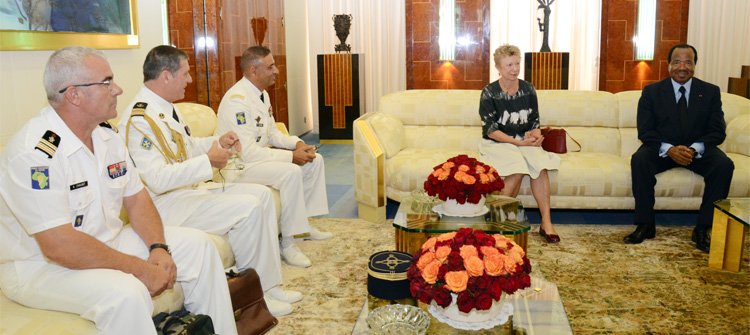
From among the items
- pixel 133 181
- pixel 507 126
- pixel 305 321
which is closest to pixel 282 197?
pixel 305 321

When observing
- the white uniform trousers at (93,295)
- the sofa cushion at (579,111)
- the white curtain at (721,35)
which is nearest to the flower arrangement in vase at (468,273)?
the white uniform trousers at (93,295)

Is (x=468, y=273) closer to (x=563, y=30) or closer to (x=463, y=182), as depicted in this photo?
(x=463, y=182)

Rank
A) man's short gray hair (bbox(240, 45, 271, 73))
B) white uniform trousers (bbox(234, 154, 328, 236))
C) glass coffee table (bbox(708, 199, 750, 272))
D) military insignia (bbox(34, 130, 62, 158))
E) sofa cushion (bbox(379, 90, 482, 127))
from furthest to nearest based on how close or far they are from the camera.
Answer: sofa cushion (bbox(379, 90, 482, 127)), man's short gray hair (bbox(240, 45, 271, 73)), white uniform trousers (bbox(234, 154, 328, 236)), glass coffee table (bbox(708, 199, 750, 272)), military insignia (bbox(34, 130, 62, 158))

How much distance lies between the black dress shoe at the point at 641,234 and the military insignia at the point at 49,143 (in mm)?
3086

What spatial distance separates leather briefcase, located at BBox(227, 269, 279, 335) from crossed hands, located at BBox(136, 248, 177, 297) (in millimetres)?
330

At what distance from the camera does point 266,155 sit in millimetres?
3602

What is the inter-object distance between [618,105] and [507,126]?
106 centimetres

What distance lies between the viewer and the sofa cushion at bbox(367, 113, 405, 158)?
424cm

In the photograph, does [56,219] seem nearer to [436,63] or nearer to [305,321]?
[305,321]

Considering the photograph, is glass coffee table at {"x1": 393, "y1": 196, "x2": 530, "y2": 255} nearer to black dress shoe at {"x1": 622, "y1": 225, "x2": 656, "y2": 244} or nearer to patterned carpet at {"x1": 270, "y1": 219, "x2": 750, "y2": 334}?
patterned carpet at {"x1": 270, "y1": 219, "x2": 750, "y2": 334}

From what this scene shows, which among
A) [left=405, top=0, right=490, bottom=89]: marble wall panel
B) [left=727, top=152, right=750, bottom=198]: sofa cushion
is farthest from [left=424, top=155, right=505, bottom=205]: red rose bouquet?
[left=405, top=0, right=490, bottom=89]: marble wall panel

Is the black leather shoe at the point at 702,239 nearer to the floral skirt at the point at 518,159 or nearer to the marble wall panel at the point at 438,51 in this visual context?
the floral skirt at the point at 518,159

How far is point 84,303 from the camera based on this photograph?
1823mm

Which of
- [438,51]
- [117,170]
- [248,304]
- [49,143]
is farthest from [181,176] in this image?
[438,51]
